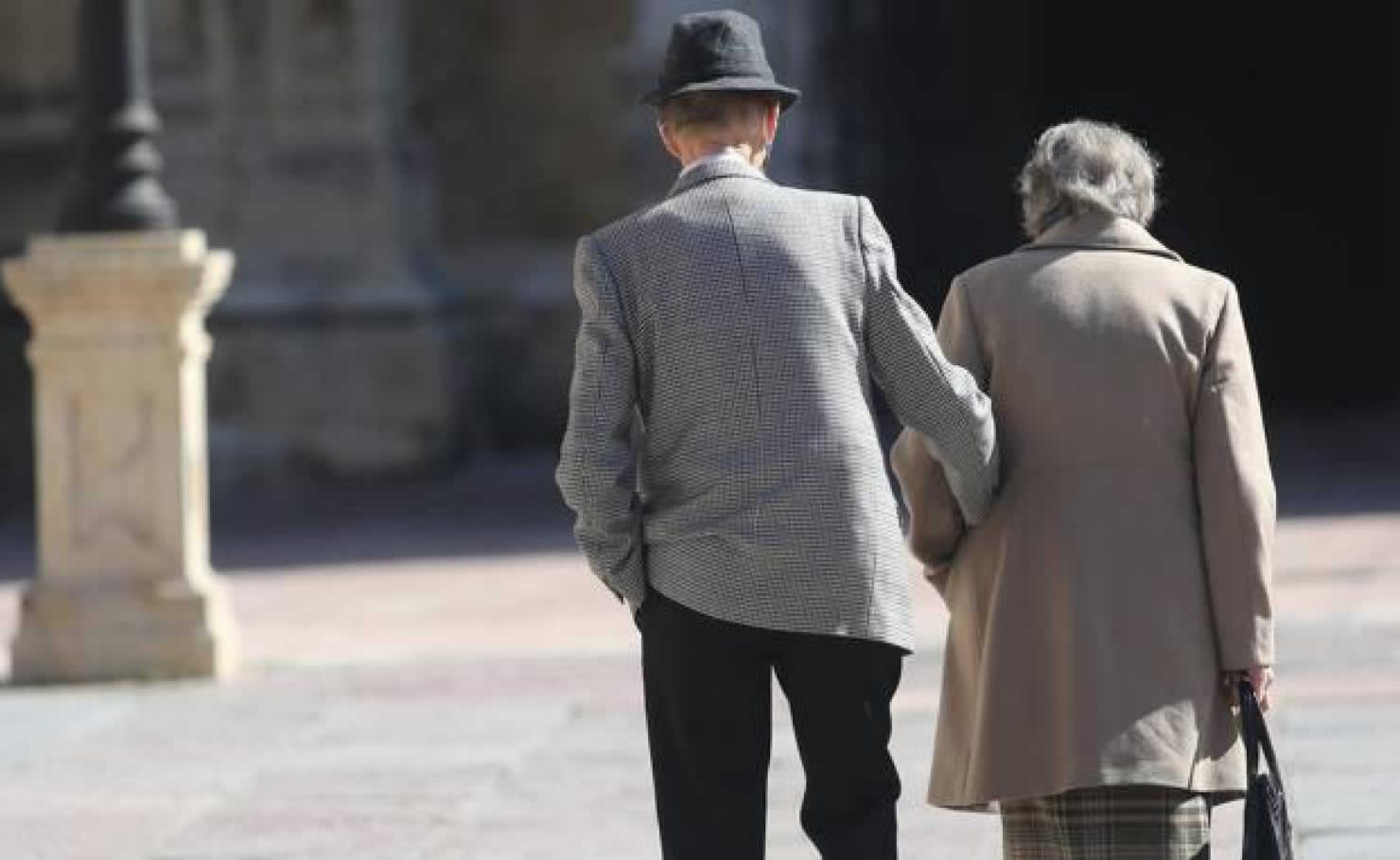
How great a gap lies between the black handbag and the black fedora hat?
1243 mm

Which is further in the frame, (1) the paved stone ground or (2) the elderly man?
(1) the paved stone ground

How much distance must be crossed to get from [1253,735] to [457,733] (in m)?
4.21

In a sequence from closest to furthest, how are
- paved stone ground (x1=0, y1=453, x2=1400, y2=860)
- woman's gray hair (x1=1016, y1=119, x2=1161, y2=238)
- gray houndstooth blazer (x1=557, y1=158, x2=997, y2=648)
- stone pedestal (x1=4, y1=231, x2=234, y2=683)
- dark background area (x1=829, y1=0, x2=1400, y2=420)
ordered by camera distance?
gray houndstooth blazer (x1=557, y1=158, x2=997, y2=648) → woman's gray hair (x1=1016, y1=119, x2=1161, y2=238) → paved stone ground (x1=0, y1=453, x2=1400, y2=860) → stone pedestal (x1=4, y1=231, x2=234, y2=683) → dark background area (x1=829, y1=0, x2=1400, y2=420)

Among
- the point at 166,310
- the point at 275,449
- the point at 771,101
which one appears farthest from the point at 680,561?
the point at 275,449

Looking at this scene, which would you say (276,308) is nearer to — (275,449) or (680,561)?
(275,449)

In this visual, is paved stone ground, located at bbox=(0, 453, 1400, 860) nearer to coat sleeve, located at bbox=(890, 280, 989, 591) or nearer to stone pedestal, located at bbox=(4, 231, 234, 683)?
stone pedestal, located at bbox=(4, 231, 234, 683)

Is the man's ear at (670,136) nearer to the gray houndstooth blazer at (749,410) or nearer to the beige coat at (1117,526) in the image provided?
the gray houndstooth blazer at (749,410)

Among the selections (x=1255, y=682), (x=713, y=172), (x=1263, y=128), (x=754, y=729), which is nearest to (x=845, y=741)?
(x=754, y=729)

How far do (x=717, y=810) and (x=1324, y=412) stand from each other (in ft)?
A: 52.6

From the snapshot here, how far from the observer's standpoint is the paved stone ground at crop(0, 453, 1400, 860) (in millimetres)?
7023

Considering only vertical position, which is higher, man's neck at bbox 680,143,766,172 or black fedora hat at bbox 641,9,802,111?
black fedora hat at bbox 641,9,802,111

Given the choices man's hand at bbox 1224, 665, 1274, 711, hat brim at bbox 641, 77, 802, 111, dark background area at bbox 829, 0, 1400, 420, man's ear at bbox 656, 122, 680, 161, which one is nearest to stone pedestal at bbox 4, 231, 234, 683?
man's ear at bbox 656, 122, 680, 161

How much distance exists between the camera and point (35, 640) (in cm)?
998

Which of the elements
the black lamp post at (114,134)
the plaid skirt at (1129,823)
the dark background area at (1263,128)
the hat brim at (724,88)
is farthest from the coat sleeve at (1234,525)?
the dark background area at (1263,128)
